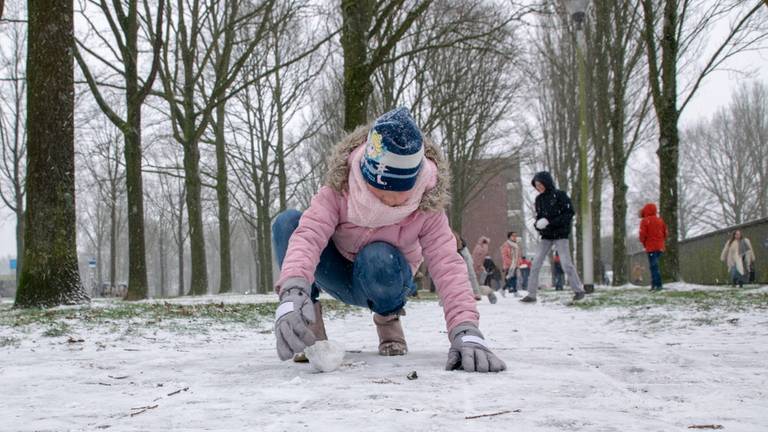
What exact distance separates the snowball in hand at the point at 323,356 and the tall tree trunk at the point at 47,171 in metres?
5.28

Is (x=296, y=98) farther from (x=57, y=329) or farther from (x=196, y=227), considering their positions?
(x=57, y=329)

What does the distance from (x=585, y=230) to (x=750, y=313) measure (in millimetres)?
6607

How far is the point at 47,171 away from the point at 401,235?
17.5 feet

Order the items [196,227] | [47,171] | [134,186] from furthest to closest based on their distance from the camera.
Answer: [196,227] < [134,186] < [47,171]

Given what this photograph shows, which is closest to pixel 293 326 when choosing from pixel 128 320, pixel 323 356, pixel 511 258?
pixel 323 356

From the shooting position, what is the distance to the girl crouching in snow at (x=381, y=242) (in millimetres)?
2590

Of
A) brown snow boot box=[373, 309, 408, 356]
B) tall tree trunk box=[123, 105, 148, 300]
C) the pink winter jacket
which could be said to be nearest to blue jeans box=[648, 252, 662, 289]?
tall tree trunk box=[123, 105, 148, 300]

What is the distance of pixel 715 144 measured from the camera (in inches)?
1572

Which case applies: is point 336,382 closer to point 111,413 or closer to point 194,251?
point 111,413

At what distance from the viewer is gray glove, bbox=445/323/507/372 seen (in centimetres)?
258

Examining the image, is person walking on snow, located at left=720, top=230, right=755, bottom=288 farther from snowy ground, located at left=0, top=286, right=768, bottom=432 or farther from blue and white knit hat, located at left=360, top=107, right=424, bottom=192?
blue and white knit hat, located at left=360, top=107, right=424, bottom=192

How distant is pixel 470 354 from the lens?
2.60 metres

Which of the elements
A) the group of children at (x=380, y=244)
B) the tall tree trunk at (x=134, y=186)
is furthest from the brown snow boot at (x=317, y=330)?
the tall tree trunk at (x=134, y=186)

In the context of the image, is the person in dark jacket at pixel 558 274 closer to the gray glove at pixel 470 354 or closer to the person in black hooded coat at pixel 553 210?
the person in black hooded coat at pixel 553 210
